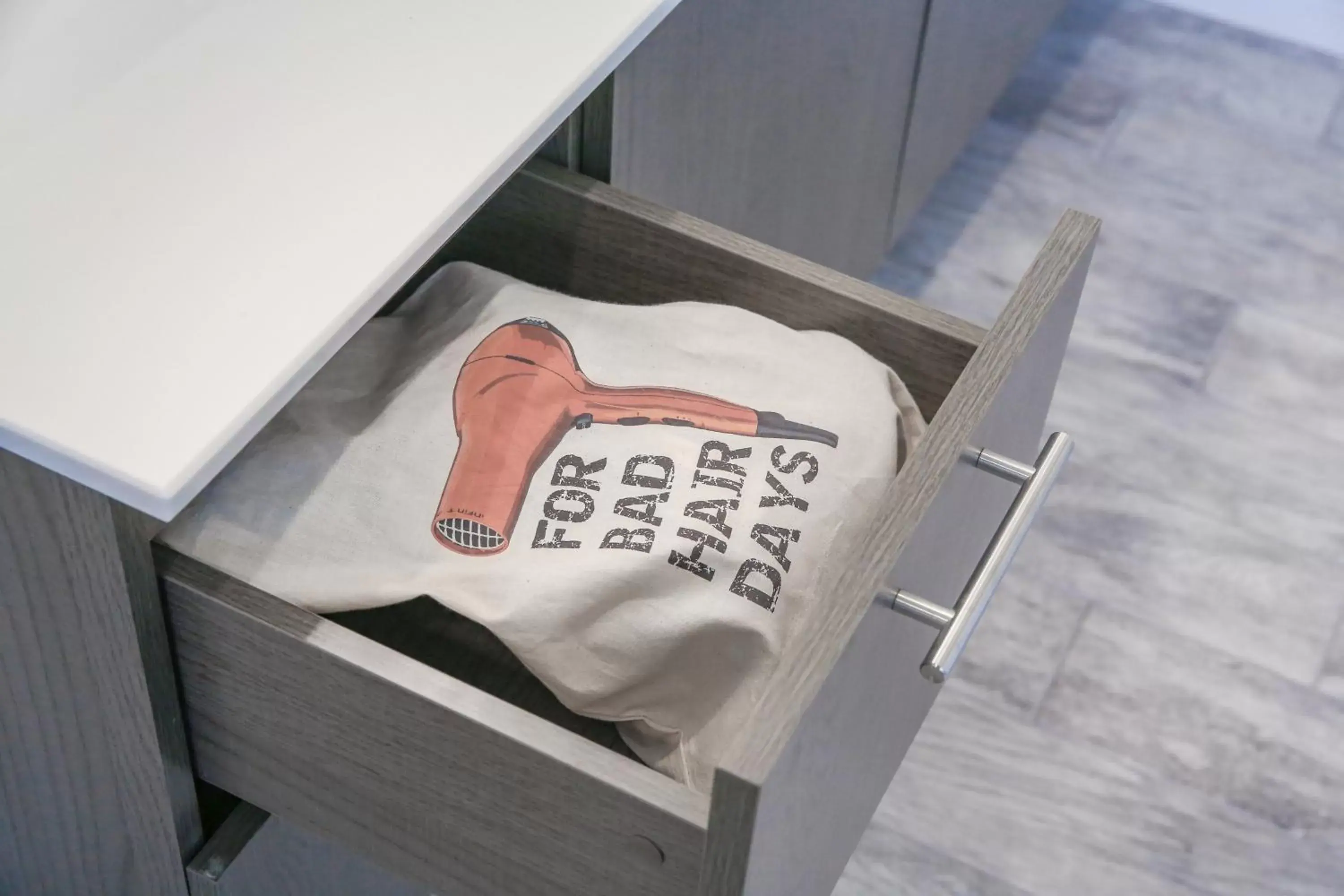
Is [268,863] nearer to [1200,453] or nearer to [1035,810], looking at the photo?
[1035,810]

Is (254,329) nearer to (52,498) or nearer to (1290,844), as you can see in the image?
(52,498)

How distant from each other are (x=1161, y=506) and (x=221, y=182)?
100cm

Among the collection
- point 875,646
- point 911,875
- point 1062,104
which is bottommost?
point 911,875

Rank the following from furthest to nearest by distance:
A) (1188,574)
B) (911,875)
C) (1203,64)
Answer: (1203,64)
(1188,574)
(911,875)

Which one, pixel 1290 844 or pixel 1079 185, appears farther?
pixel 1079 185

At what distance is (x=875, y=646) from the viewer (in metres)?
0.59

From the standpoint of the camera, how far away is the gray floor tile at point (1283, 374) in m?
1.46

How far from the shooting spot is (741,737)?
50 centimetres

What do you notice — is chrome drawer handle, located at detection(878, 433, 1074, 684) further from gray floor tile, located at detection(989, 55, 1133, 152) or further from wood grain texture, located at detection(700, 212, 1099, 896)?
gray floor tile, located at detection(989, 55, 1133, 152)

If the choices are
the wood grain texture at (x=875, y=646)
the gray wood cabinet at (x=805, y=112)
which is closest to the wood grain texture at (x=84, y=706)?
the wood grain texture at (x=875, y=646)

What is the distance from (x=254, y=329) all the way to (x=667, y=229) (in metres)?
0.28

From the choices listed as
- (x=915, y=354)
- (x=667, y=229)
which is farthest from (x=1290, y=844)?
(x=667, y=229)

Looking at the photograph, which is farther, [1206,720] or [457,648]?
[1206,720]

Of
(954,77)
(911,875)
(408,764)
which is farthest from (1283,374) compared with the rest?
(408,764)
